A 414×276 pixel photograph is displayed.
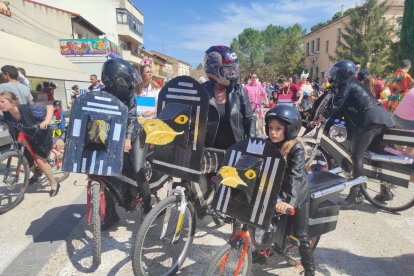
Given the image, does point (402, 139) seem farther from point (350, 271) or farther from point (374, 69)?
point (374, 69)

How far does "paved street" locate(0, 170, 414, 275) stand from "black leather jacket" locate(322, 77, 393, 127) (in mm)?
1270

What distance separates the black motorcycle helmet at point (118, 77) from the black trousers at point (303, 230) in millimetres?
2074

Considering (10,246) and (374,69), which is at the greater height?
(374,69)

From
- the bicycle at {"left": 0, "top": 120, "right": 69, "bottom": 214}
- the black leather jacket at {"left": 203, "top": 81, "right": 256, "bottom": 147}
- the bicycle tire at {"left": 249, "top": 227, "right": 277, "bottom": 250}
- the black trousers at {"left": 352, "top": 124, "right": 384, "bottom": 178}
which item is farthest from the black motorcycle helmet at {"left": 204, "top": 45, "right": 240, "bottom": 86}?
the bicycle at {"left": 0, "top": 120, "right": 69, "bottom": 214}

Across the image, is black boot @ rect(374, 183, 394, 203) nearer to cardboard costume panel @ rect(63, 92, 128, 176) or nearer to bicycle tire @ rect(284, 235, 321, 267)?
bicycle tire @ rect(284, 235, 321, 267)

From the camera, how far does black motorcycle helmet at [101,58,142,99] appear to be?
10.7 feet

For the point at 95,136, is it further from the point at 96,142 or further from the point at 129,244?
the point at 129,244

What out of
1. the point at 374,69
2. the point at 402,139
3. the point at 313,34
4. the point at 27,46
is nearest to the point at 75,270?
the point at 402,139

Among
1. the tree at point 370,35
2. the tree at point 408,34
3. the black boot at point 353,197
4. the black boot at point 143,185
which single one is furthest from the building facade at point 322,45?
the black boot at point 143,185

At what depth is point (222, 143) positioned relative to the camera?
3320 mm

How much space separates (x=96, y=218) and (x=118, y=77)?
55.7 inches

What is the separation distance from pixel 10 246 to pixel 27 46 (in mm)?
15344

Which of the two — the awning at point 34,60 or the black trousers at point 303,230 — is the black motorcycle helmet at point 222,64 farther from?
the awning at point 34,60

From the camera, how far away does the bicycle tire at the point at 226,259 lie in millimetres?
2146
